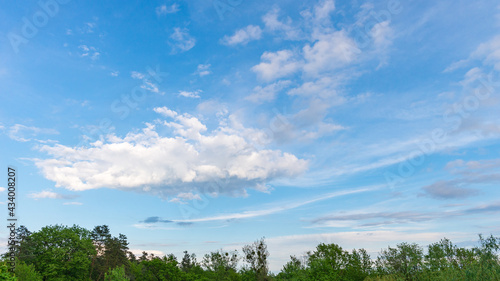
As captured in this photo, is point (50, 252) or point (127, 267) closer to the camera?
point (50, 252)

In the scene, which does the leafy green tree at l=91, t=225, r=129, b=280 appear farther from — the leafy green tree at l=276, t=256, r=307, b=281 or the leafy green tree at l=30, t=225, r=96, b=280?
the leafy green tree at l=276, t=256, r=307, b=281

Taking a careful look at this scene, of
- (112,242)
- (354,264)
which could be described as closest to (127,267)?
(112,242)

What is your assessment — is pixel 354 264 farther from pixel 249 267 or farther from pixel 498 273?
pixel 498 273

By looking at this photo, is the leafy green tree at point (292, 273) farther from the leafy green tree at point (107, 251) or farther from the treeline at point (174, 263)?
the leafy green tree at point (107, 251)

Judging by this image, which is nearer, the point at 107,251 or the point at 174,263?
the point at 174,263

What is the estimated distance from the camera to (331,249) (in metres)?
68.8

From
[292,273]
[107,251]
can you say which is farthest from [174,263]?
[107,251]

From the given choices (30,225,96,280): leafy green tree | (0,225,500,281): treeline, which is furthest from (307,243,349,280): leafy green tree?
(30,225,96,280): leafy green tree

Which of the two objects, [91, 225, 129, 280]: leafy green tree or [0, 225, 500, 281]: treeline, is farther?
[91, 225, 129, 280]: leafy green tree

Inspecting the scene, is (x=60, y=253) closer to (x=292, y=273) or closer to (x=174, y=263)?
(x=174, y=263)

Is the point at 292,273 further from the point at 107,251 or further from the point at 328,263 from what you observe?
the point at 107,251

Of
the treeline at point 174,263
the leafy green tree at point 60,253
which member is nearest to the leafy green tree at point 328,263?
the treeline at point 174,263

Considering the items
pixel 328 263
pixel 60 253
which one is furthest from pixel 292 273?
pixel 60 253

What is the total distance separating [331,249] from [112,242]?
58959 millimetres
